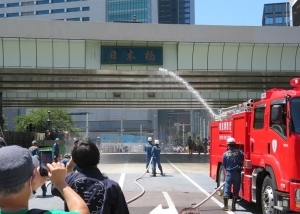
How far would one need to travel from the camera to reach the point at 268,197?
8.44m

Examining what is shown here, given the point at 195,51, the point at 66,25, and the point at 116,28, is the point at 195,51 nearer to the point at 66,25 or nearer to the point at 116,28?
the point at 116,28

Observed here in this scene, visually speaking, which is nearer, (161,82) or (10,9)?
(161,82)

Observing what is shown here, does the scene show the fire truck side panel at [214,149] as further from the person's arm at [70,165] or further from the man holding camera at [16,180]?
the man holding camera at [16,180]

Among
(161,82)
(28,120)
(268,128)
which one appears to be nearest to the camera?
(268,128)

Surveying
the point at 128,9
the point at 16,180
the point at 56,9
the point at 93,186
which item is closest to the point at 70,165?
the point at 93,186

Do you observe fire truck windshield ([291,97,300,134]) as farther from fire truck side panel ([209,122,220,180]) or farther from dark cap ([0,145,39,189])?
dark cap ([0,145,39,189])

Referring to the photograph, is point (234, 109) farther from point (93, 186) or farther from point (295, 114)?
point (93, 186)

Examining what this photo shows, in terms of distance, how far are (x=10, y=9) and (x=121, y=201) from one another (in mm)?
149187

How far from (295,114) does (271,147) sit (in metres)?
0.99

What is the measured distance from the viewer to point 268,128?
8.65m

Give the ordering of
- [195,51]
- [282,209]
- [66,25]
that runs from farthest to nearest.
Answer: [195,51]
[66,25]
[282,209]

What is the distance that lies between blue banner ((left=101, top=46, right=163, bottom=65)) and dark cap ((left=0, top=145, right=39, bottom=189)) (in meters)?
22.8

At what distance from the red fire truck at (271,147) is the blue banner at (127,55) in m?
14.3

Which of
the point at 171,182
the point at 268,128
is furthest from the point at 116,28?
the point at 268,128
